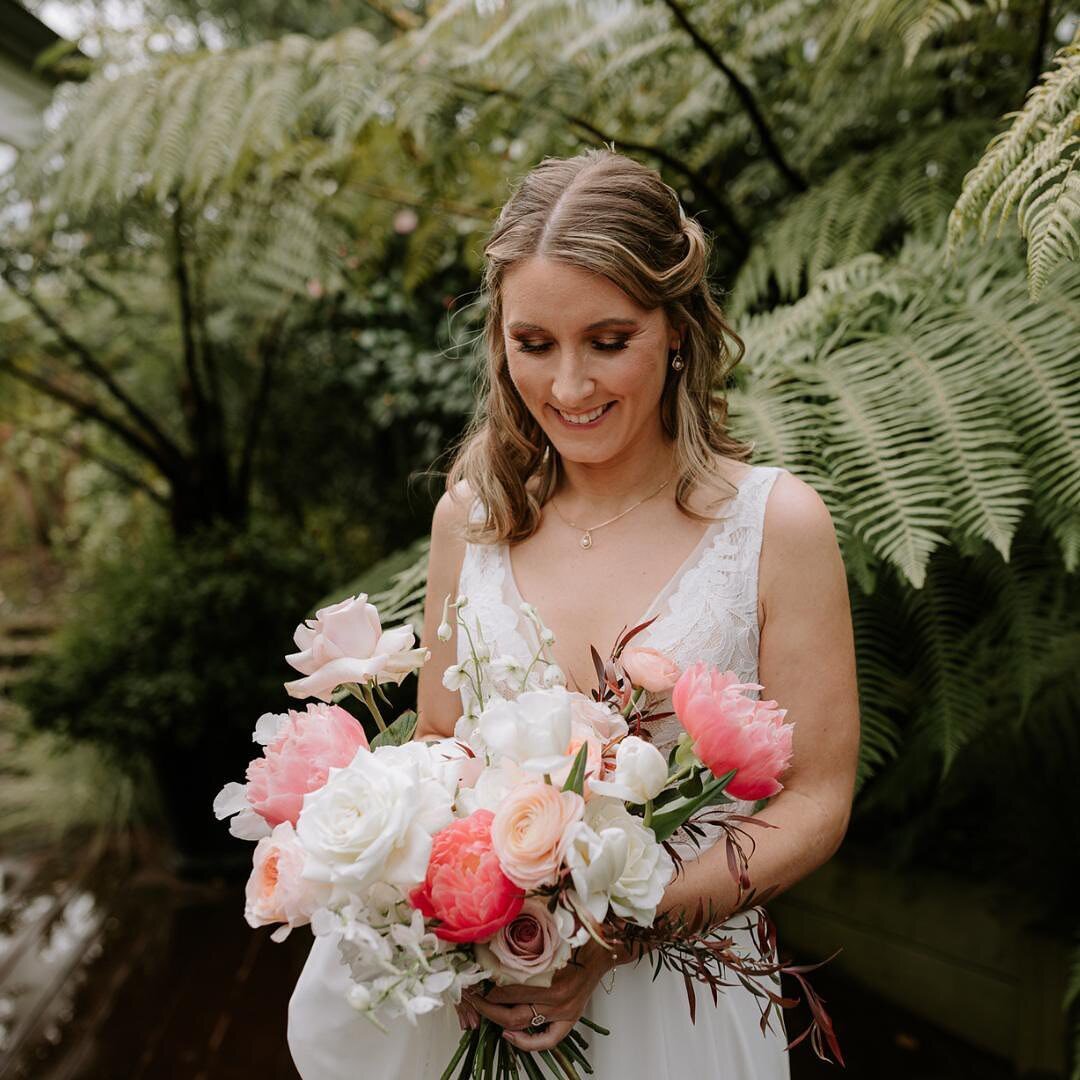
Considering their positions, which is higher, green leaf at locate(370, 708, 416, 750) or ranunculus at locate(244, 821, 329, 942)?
ranunculus at locate(244, 821, 329, 942)

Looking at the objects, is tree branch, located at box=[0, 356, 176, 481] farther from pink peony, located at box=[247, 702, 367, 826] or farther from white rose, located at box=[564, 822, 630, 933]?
white rose, located at box=[564, 822, 630, 933]

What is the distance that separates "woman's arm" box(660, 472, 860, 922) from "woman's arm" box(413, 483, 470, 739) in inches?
19.3

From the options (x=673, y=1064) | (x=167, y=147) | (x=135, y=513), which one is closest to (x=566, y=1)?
(x=167, y=147)

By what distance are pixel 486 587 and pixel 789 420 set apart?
25.6 inches

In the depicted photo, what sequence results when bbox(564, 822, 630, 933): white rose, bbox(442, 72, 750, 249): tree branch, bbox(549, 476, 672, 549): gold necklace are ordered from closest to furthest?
bbox(564, 822, 630, 933): white rose, bbox(549, 476, 672, 549): gold necklace, bbox(442, 72, 750, 249): tree branch

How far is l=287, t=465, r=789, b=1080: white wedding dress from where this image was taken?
1.24 metres

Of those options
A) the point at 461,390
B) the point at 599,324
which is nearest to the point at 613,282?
the point at 599,324

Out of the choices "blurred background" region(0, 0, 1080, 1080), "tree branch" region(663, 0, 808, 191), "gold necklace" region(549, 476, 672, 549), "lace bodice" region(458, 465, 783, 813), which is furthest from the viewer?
"tree branch" region(663, 0, 808, 191)

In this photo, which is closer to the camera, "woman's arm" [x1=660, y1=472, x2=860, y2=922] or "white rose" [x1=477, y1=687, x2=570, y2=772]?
"white rose" [x1=477, y1=687, x2=570, y2=772]

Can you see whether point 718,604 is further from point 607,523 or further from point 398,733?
point 398,733

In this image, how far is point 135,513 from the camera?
17.5 ft

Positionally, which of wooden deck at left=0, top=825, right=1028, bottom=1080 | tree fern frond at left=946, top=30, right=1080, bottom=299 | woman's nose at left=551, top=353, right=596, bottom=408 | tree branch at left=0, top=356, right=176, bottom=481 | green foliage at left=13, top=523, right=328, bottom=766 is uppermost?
tree fern frond at left=946, top=30, right=1080, bottom=299

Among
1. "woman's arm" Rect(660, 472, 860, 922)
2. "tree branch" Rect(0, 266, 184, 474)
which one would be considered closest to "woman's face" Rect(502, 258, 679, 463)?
"woman's arm" Rect(660, 472, 860, 922)

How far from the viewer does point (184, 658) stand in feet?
12.0
